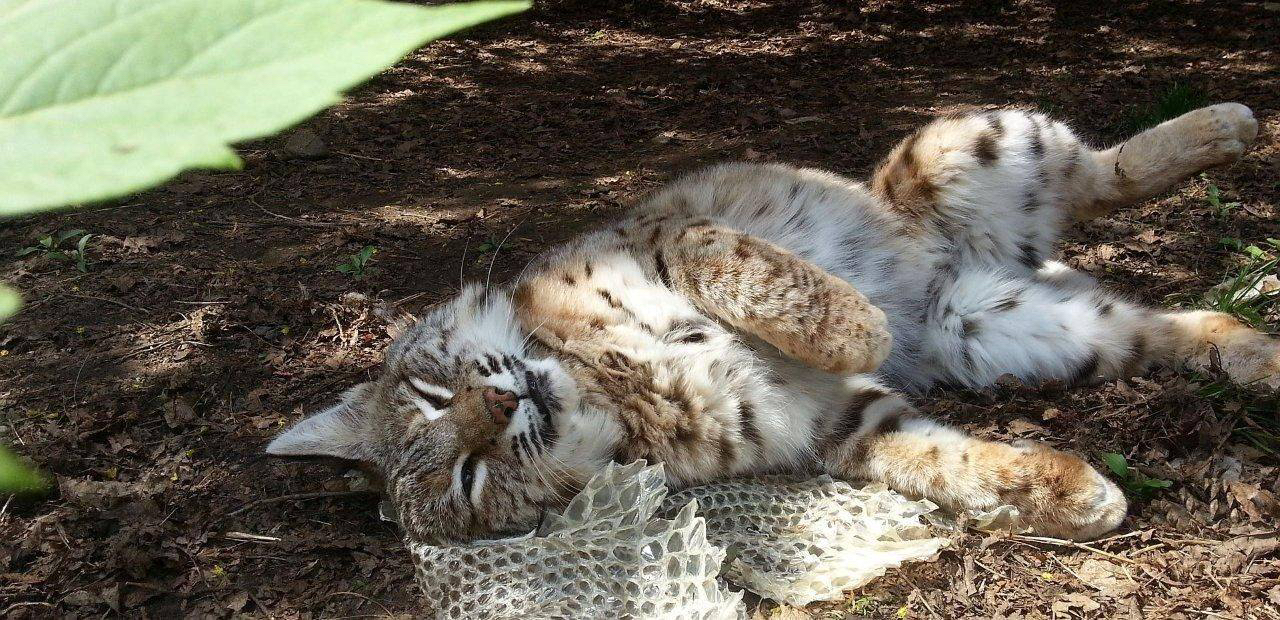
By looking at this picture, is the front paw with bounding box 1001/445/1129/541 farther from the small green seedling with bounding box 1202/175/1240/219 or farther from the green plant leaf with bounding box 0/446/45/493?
the green plant leaf with bounding box 0/446/45/493

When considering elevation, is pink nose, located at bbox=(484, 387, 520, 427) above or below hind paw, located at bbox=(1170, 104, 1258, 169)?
below

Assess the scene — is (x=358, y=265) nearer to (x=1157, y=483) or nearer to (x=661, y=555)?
(x=661, y=555)

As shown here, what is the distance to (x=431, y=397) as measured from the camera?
130 inches

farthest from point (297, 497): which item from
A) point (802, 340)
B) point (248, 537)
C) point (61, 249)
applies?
point (61, 249)

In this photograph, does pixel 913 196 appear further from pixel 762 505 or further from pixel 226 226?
pixel 226 226

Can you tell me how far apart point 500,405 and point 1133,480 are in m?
2.21

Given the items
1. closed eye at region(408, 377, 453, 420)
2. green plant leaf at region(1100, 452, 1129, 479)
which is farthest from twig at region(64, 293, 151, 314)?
green plant leaf at region(1100, 452, 1129, 479)

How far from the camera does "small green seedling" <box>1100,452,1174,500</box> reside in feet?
9.87

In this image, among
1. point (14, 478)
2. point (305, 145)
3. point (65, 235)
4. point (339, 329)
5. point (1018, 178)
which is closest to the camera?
point (14, 478)

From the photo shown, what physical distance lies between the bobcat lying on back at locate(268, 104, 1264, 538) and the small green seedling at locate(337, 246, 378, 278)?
145cm

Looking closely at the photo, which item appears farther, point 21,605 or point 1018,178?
point 1018,178

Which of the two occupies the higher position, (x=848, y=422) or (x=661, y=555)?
(x=848, y=422)

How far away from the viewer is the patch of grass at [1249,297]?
3727mm

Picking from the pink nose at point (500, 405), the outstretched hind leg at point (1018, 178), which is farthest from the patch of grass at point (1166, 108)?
the pink nose at point (500, 405)
